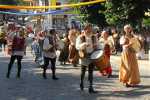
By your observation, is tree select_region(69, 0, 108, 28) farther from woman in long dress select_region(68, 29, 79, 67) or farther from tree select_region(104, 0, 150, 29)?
woman in long dress select_region(68, 29, 79, 67)

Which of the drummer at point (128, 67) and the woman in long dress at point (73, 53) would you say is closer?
the drummer at point (128, 67)

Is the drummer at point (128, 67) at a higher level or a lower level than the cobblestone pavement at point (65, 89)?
higher

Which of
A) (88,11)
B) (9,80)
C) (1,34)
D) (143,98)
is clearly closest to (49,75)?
(9,80)

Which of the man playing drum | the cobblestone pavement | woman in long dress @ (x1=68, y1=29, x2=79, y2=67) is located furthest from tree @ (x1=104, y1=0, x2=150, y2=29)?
the man playing drum

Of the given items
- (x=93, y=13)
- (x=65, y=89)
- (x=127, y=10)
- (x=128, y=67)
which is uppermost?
(x=93, y=13)

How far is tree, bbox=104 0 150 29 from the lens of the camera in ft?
62.3

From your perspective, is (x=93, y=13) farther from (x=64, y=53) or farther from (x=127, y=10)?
(x=64, y=53)

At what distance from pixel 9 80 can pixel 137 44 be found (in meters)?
4.29

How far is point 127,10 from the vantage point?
62.1ft

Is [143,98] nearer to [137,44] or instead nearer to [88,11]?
[137,44]

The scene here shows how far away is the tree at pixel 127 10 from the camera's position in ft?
62.3

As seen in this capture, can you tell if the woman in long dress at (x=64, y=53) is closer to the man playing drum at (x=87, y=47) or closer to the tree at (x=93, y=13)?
the man playing drum at (x=87, y=47)

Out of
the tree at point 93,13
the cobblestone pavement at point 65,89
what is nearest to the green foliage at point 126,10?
the tree at point 93,13

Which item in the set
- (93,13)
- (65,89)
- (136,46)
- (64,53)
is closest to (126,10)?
(64,53)
